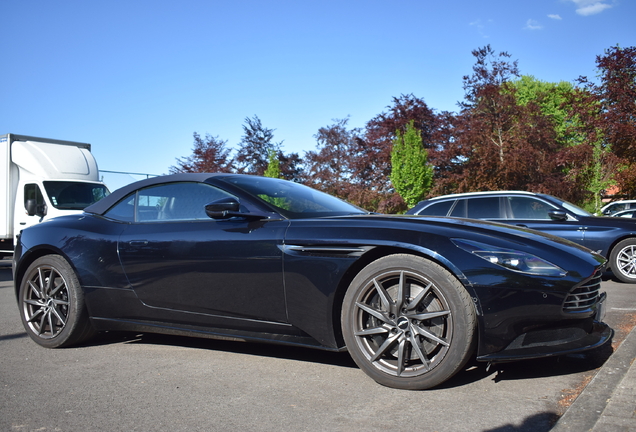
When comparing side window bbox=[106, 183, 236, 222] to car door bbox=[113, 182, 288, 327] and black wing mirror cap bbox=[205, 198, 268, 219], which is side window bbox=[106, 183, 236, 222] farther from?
black wing mirror cap bbox=[205, 198, 268, 219]

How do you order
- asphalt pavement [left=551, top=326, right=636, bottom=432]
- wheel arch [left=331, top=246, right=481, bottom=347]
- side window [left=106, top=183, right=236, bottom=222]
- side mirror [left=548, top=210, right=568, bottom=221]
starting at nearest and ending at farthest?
asphalt pavement [left=551, top=326, right=636, bottom=432], wheel arch [left=331, top=246, right=481, bottom=347], side window [left=106, top=183, right=236, bottom=222], side mirror [left=548, top=210, right=568, bottom=221]

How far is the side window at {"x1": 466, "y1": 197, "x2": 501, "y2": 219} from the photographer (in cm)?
916

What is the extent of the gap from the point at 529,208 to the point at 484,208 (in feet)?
2.26

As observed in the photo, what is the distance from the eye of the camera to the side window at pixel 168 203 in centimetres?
416

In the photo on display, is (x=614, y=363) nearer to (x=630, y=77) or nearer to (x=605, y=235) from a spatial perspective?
(x=605, y=235)

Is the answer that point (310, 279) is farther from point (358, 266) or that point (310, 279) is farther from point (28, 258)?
point (28, 258)

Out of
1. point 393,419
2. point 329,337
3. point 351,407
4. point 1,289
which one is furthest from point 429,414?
point 1,289

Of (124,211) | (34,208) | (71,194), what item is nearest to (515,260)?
(124,211)

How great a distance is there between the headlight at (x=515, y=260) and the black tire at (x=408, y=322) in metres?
0.21

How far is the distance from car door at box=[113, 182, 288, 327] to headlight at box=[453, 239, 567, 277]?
1202 millimetres

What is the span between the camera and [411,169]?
2414 cm

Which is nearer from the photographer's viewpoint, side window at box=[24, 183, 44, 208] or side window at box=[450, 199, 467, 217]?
side window at box=[450, 199, 467, 217]

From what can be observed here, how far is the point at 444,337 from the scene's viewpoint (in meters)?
3.16

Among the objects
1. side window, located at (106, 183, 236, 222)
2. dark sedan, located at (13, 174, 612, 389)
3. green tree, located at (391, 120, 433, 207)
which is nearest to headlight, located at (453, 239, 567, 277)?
dark sedan, located at (13, 174, 612, 389)
